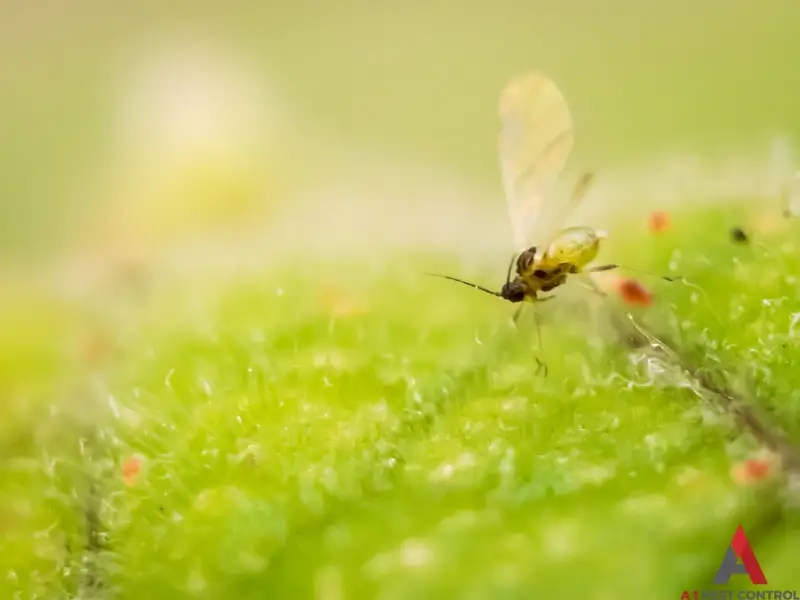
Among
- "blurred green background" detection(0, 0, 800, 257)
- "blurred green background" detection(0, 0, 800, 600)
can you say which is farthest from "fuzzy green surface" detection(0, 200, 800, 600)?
"blurred green background" detection(0, 0, 800, 257)

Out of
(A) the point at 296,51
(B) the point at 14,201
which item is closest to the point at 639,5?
(A) the point at 296,51

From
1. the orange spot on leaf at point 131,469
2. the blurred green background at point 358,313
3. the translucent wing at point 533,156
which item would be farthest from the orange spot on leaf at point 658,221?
the orange spot on leaf at point 131,469

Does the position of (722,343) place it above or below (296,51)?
below

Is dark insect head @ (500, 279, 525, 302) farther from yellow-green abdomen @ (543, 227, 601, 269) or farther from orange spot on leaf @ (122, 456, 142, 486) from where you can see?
orange spot on leaf @ (122, 456, 142, 486)

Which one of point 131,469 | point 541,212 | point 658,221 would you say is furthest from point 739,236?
point 131,469

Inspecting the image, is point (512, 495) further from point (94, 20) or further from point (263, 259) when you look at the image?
point (94, 20)

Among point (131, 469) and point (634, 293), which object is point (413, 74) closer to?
point (634, 293)

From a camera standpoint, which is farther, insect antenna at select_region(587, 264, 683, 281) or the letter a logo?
insect antenna at select_region(587, 264, 683, 281)

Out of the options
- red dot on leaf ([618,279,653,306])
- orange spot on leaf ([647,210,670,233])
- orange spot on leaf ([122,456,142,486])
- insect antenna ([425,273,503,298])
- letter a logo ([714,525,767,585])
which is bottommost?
letter a logo ([714,525,767,585])
